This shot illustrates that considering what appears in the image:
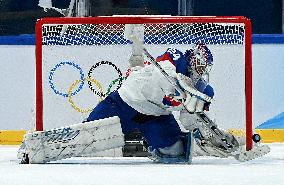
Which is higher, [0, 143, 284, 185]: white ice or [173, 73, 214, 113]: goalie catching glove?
[173, 73, 214, 113]: goalie catching glove

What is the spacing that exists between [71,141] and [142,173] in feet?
3.53

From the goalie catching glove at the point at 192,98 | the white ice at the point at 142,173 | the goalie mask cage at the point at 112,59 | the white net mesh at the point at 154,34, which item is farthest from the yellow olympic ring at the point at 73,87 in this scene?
the goalie catching glove at the point at 192,98

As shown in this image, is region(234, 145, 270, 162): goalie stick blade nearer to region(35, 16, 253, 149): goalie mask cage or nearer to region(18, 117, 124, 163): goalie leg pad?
region(35, 16, 253, 149): goalie mask cage

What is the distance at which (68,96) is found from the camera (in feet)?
25.8

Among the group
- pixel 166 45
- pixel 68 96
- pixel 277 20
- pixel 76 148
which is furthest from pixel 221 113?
pixel 277 20

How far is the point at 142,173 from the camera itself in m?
4.42

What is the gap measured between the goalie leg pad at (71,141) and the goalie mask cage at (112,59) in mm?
501

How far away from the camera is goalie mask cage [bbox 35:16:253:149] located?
5.97 meters

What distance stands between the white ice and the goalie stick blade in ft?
0.13

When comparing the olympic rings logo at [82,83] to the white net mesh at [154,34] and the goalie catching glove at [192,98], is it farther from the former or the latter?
the goalie catching glove at [192,98]

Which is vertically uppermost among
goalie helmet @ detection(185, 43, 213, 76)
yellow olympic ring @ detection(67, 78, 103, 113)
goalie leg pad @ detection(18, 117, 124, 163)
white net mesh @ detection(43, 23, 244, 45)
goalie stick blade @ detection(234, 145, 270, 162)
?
white net mesh @ detection(43, 23, 244, 45)

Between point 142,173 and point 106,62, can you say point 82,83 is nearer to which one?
point 106,62

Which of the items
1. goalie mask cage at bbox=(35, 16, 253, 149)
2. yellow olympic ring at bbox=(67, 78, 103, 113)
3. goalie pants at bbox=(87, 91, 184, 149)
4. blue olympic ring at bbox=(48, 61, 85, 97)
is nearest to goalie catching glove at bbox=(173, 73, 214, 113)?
goalie pants at bbox=(87, 91, 184, 149)

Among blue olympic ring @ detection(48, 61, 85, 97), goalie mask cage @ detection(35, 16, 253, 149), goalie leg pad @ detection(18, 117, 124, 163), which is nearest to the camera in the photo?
goalie leg pad @ detection(18, 117, 124, 163)
